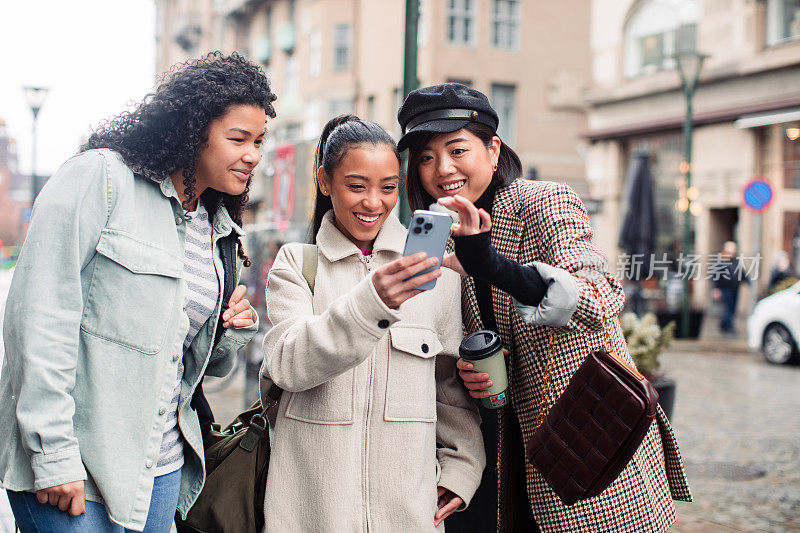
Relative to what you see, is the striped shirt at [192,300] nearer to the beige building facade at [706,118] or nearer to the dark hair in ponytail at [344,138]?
the dark hair in ponytail at [344,138]

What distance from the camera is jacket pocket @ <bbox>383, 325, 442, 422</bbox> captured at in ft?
7.25

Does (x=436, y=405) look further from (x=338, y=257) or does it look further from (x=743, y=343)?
(x=743, y=343)

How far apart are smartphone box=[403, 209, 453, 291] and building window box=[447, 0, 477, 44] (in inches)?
995

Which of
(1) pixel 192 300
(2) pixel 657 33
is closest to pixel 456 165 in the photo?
(1) pixel 192 300

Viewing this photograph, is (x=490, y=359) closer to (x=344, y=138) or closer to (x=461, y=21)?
(x=344, y=138)

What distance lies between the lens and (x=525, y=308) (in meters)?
2.10

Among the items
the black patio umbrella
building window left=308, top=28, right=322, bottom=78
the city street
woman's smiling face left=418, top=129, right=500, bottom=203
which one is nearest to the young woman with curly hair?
woman's smiling face left=418, top=129, right=500, bottom=203

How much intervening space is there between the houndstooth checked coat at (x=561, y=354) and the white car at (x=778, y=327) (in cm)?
1089

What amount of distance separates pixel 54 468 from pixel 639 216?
15.9 meters

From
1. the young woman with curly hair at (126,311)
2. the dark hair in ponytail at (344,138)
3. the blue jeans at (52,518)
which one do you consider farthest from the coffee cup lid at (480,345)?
the blue jeans at (52,518)

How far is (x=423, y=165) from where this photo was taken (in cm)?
245

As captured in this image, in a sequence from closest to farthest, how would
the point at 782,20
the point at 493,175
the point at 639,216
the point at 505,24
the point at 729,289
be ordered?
1. the point at 493,175
2. the point at 639,216
3. the point at 729,289
4. the point at 782,20
5. the point at 505,24

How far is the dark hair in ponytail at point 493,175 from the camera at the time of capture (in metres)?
2.41

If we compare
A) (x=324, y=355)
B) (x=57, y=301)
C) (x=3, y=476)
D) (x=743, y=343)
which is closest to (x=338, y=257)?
(x=324, y=355)
